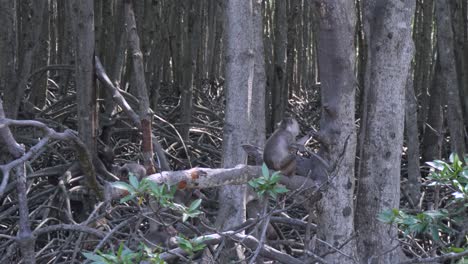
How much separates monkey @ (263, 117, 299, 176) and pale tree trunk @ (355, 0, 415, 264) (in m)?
0.36

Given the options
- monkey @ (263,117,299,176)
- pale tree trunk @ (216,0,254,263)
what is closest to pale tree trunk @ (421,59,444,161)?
monkey @ (263,117,299,176)

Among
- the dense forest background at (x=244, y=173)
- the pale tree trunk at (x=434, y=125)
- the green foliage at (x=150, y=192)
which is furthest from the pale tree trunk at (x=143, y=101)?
the pale tree trunk at (x=434, y=125)

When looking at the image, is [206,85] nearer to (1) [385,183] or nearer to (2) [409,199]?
(2) [409,199]

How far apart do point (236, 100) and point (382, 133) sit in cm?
65

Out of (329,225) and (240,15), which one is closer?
(329,225)

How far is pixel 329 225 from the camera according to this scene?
3217mm

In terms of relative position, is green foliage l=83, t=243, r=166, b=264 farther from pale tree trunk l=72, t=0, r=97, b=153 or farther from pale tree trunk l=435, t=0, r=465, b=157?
pale tree trunk l=435, t=0, r=465, b=157

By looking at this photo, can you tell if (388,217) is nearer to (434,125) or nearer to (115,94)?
(115,94)

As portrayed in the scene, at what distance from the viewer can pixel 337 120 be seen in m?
3.15

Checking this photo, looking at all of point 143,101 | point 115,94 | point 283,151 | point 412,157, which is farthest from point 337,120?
point 412,157

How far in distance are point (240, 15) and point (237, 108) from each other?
41 cm

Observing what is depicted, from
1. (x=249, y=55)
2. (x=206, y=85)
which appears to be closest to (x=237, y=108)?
(x=249, y=55)

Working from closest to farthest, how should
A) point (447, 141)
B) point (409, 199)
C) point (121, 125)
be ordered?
point (409, 199), point (121, 125), point (447, 141)

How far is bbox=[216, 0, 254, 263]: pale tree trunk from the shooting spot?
137 inches
